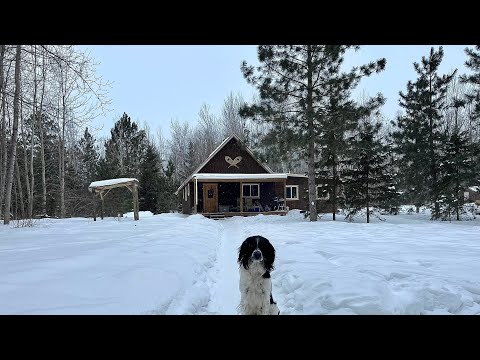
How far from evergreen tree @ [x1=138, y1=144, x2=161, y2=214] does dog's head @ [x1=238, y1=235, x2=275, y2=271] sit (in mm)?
28438

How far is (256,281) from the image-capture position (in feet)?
11.6

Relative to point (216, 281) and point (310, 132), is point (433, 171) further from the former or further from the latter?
point (216, 281)

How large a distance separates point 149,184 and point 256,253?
29.4m

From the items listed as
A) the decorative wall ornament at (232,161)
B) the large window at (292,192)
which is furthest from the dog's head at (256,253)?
the large window at (292,192)

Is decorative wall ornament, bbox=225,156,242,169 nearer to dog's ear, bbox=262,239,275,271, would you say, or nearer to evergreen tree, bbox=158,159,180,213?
evergreen tree, bbox=158,159,180,213

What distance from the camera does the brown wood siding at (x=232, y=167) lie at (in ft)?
86.8

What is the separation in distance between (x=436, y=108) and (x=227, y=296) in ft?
70.3

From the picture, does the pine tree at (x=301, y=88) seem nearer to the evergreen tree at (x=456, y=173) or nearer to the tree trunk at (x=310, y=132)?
the tree trunk at (x=310, y=132)

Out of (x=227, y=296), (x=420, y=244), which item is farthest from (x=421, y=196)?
(x=227, y=296)

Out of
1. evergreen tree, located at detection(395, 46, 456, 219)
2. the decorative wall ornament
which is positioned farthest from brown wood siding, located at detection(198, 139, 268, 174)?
evergreen tree, located at detection(395, 46, 456, 219)

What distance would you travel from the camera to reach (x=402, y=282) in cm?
456

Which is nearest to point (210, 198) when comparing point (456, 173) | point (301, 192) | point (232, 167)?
point (232, 167)

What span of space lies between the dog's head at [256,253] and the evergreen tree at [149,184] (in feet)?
93.3

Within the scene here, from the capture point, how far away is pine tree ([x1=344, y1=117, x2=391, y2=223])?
55.5 ft
